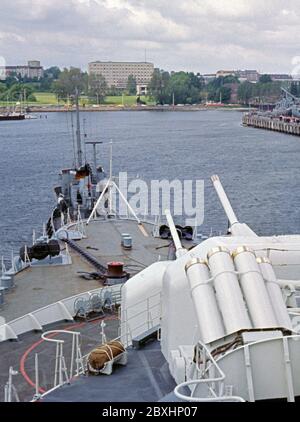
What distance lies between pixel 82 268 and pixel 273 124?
420 ft

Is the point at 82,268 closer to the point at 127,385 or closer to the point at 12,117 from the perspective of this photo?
the point at 127,385

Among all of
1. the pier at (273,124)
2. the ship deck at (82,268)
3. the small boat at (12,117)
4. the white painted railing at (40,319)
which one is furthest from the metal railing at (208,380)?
the small boat at (12,117)

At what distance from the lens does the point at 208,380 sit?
8.77 metres

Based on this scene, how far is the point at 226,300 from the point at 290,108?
16226 centimetres

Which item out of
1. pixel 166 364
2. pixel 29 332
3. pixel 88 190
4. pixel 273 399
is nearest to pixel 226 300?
pixel 273 399

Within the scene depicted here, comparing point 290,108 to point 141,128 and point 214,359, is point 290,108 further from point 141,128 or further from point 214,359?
point 214,359

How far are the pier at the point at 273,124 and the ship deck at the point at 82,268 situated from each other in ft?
356

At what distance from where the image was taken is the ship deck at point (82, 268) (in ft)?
68.4

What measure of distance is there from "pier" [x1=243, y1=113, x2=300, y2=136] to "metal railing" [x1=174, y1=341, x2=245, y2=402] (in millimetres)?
129099

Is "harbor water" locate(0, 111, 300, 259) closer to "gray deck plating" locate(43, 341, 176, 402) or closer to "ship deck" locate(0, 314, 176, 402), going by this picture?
"ship deck" locate(0, 314, 176, 402)

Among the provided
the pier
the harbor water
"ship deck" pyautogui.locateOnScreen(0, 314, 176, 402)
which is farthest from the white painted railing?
the pier

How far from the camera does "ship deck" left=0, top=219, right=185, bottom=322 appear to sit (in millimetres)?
20859

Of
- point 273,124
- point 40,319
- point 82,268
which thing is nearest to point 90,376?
point 40,319

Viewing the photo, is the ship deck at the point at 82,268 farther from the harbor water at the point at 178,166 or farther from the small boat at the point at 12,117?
the small boat at the point at 12,117
